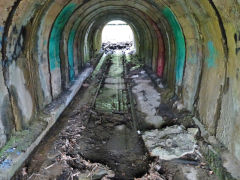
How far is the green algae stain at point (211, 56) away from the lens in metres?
4.88

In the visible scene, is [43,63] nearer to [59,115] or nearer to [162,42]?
[59,115]

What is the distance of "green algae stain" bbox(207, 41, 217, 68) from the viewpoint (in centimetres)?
488

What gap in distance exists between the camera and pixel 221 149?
14.3ft

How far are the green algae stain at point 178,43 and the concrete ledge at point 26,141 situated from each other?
370cm

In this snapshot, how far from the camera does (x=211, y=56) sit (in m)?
5.05

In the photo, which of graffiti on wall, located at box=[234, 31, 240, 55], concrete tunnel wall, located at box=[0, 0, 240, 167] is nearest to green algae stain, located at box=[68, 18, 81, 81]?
concrete tunnel wall, located at box=[0, 0, 240, 167]

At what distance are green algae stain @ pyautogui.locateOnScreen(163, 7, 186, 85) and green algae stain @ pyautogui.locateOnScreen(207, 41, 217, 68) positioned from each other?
1.62 m

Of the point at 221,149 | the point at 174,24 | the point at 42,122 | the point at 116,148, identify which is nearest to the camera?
the point at 221,149

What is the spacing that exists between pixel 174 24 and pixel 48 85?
13.5ft

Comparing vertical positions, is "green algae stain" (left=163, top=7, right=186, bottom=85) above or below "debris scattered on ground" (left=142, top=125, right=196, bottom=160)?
above

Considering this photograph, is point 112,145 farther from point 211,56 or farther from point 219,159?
point 211,56

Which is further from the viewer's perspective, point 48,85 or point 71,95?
point 71,95

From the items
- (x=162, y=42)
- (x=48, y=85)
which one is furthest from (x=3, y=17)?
(x=162, y=42)

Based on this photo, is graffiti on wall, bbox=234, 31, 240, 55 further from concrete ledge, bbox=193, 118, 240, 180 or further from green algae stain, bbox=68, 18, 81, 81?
green algae stain, bbox=68, 18, 81, 81
